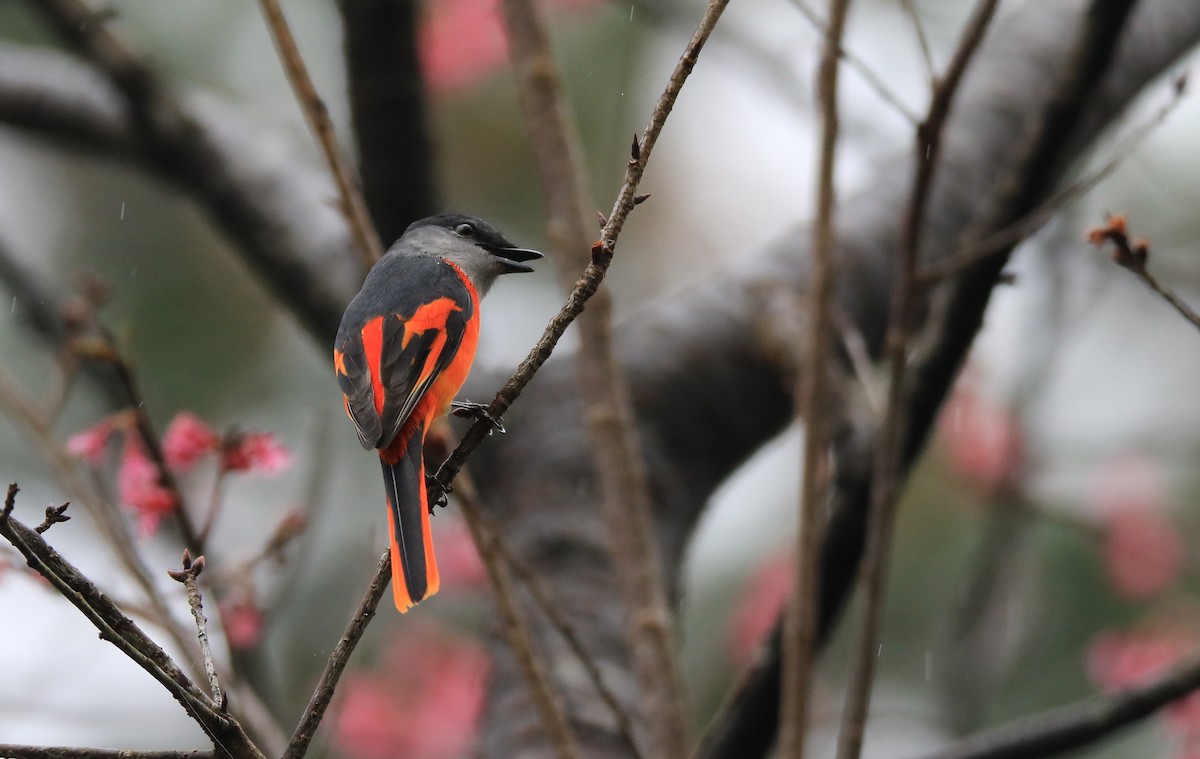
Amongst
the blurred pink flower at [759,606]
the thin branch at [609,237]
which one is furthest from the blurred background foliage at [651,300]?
the thin branch at [609,237]

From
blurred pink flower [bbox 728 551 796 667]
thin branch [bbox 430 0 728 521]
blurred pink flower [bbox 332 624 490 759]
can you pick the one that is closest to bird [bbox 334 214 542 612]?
thin branch [bbox 430 0 728 521]

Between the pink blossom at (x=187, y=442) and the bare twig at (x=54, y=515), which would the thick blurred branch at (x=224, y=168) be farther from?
the bare twig at (x=54, y=515)

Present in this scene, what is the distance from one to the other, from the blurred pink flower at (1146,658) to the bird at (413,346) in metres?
3.32

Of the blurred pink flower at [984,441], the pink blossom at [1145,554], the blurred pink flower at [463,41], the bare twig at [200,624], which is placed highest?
the blurred pink flower at [463,41]

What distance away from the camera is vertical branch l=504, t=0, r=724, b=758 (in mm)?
2094

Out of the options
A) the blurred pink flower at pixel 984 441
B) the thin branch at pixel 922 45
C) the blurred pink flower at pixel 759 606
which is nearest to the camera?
the thin branch at pixel 922 45

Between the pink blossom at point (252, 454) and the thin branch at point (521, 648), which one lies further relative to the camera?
the pink blossom at point (252, 454)

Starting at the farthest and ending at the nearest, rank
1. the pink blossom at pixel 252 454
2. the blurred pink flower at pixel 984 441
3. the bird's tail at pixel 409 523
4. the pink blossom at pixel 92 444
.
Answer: the blurred pink flower at pixel 984 441, the pink blossom at pixel 92 444, the pink blossom at pixel 252 454, the bird's tail at pixel 409 523

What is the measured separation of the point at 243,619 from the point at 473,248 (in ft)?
4.61

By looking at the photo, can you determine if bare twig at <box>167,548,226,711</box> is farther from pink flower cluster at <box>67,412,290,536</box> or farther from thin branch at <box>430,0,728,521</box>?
pink flower cluster at <box>67,412,290,536</box>

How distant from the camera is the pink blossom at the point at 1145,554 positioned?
5.88 metres

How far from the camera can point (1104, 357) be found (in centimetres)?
673

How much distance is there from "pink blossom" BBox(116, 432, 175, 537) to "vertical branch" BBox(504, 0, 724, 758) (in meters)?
1.08

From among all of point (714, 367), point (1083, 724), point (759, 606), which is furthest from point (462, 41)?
point (1083, 724)
